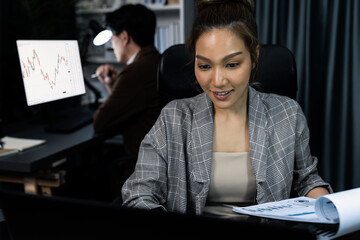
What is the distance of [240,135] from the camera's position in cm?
115

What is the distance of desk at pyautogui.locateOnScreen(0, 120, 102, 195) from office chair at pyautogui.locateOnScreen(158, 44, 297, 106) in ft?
1.94

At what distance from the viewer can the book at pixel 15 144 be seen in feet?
5.17

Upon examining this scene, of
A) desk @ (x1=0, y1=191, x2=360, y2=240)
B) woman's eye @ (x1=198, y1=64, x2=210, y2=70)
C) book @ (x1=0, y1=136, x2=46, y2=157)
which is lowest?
book @ (x1=0, y1=136, x2=46, y2=157)

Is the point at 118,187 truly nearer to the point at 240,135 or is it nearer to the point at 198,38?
the point at 240,135

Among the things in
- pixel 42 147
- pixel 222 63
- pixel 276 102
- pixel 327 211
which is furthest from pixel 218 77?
pixel 42 147

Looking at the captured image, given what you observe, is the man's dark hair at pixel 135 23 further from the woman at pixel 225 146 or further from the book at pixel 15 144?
the woman at pixel 225 146

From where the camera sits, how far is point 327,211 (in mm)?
691

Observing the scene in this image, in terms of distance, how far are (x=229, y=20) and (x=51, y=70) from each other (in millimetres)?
662

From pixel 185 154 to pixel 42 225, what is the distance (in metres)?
0.75

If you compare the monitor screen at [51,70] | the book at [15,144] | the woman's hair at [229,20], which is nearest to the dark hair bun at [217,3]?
the woman's hair at [229,20]

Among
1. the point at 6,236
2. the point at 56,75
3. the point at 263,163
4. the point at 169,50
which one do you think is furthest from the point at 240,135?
the point at 6,236

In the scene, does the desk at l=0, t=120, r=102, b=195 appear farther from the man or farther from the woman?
→ the woman

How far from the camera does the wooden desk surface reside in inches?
58.0

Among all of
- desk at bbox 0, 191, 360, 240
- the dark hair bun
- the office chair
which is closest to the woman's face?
the dark hair bun
